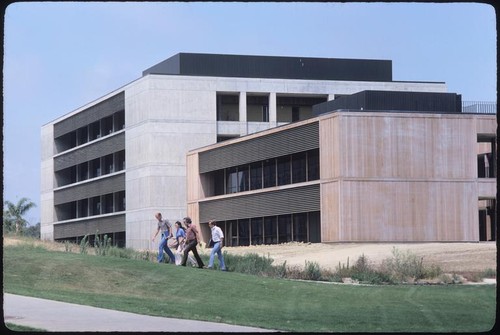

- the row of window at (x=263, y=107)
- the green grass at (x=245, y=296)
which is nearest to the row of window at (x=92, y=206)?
the row of window at (x=263, y=107)

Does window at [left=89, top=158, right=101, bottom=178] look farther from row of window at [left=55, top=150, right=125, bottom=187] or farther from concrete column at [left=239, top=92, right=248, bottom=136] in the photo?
concrete column at [left=239, top=92, right=248, bottom=136]

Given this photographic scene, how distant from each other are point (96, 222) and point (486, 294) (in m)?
65.8

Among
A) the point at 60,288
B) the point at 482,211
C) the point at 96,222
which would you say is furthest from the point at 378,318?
the point at 96,222

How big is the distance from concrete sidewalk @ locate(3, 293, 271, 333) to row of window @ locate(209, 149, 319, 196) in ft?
125

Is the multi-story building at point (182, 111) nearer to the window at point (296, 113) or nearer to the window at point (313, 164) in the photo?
the window at point (296, 113)

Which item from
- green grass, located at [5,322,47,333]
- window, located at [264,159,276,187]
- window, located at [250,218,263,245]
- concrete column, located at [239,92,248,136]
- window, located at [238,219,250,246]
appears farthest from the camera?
concrete column, located at [239,92,248,136]

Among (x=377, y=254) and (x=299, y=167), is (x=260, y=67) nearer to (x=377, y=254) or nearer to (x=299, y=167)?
(x=299, y=167)

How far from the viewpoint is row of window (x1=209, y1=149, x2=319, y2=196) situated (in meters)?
56.7


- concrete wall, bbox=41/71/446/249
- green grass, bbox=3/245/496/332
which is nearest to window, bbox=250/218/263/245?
concrete wall, bbox=41/71/446/249

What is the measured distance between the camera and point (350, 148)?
169ft

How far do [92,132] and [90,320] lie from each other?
246 feet

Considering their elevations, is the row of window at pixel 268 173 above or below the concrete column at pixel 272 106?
below

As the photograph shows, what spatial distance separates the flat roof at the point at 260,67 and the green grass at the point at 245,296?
48.2 m

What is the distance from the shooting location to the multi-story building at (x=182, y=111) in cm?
7375
